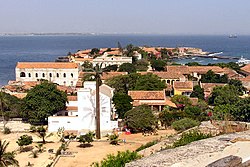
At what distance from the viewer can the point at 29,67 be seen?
188 feet

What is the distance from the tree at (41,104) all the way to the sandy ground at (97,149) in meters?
7.21

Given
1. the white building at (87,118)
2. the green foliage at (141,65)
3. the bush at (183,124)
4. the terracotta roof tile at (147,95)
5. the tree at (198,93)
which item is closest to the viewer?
the bush at (183,124)

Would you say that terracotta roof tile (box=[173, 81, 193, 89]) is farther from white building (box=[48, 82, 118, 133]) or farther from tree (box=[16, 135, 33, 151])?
tree (box=[16, 135, 33, 151])

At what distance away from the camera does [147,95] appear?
123 feet

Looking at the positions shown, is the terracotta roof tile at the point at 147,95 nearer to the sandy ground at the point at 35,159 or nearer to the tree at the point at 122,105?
the tree at the point at 122,105

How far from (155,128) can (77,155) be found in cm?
891

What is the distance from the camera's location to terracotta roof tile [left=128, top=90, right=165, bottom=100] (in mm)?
36906

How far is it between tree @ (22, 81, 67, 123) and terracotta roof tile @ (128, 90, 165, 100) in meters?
7.29

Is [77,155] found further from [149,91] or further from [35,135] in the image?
[149,91]

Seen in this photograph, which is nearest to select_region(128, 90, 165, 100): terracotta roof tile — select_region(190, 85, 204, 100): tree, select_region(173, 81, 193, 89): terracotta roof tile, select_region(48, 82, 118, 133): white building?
select_region(190, 85, 204, 100): tree

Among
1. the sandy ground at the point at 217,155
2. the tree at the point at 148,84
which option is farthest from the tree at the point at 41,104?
the sandy ground at the point at 217,155

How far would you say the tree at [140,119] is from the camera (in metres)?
29.0

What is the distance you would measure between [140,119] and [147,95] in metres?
8.61

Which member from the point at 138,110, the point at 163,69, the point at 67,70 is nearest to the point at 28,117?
the point at 138,110
